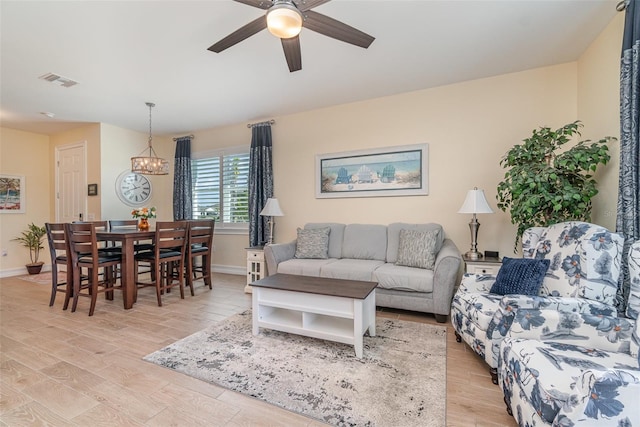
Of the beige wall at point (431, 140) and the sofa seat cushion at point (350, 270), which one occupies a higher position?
the beige wall at point (431, 140)

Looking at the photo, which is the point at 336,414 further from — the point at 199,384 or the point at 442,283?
the point at 442,283

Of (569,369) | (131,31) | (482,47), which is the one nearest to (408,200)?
(482,47)

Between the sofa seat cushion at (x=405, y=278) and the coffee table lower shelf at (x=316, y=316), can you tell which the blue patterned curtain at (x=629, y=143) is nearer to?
the sofa seat cushion at (x=405, y=278)

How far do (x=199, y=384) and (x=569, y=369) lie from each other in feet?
6.80

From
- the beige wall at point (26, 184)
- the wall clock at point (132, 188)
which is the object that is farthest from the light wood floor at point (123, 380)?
the beige wall at point (26, 184)

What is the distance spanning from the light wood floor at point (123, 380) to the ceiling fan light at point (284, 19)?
2.30 metres

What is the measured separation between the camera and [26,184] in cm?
565

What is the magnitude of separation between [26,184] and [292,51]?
647 cm

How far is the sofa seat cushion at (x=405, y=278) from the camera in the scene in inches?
119

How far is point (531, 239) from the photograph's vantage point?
8.31ft

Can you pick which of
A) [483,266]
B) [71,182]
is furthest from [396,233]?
[71,182]

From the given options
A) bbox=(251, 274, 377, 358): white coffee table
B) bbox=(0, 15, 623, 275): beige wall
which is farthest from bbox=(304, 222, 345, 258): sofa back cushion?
bbox=(251, 274, 377, 358): white coffee table

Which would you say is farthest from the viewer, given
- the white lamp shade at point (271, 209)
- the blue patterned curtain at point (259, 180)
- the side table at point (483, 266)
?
the blue patterned curtain at point (259, 180)

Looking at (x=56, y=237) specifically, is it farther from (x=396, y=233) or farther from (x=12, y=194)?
(x=396, y=233)
